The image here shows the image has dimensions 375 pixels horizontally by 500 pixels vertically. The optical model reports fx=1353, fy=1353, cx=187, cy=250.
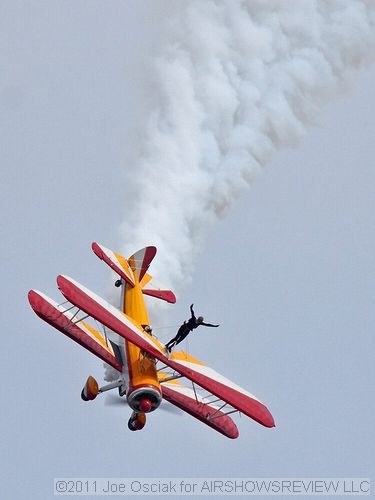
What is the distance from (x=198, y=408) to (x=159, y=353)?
5707 mm

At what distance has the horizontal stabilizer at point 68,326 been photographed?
59281 millimetres

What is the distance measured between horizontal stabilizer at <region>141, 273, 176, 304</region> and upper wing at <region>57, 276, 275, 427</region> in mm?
5647

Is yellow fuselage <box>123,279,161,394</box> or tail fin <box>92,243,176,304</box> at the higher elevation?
tail fin <box>92,243,176,304</box>

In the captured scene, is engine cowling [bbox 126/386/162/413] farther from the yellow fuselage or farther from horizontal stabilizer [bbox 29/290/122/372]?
horizontal stabilizer [bbox 29/290/122/372]

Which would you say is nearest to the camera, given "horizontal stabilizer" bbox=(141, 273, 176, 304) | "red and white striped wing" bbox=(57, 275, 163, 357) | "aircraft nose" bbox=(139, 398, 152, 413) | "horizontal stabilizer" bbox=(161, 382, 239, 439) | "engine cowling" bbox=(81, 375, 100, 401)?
"red and white striped wing" bbox=(57, 275, 163, 357)

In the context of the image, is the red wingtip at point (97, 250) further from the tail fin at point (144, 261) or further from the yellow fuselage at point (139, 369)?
the yellow fuselage at point (139, 369)

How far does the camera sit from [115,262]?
212 ft

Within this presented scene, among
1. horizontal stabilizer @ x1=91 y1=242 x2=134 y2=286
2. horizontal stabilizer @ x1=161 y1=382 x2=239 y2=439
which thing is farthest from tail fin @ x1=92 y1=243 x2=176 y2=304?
horizontal stabilizer @ x1=161 y1=382 x2=239 y2=439

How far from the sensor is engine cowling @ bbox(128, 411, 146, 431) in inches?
2334

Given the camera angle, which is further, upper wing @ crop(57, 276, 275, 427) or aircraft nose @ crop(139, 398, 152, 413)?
aircraft nose @ crop(139, 398, 152, 413)

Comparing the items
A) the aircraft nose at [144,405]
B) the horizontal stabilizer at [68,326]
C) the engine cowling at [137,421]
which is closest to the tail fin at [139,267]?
the horizontal stabilizer at [68,326]

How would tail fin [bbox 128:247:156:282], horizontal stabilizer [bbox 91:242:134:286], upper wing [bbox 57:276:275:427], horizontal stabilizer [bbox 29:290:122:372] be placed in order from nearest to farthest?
upper wing [bbox 57:276:275:427], horizontal stabilizer [bbox 29:290:122:372], horizontal stabilizer [bbox 91:242:134:286], tail fin [bbox 128:247:156:282]

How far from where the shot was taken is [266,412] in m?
58.6

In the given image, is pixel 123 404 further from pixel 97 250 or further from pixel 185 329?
pixel 97 250
